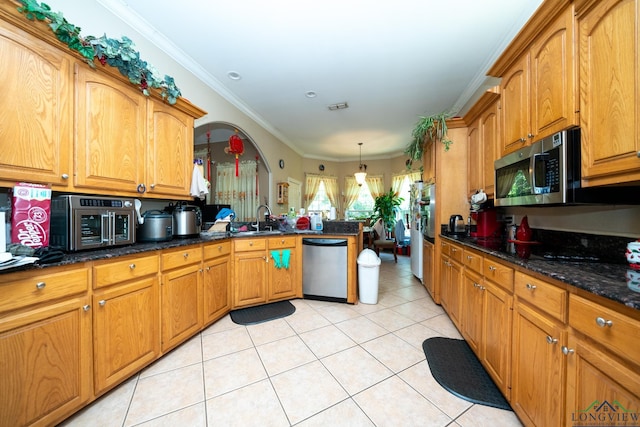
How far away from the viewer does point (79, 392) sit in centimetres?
124

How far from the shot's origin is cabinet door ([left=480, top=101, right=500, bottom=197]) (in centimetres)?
205

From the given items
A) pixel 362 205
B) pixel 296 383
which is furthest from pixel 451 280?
pixel 362 205

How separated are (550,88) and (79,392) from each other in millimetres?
3192

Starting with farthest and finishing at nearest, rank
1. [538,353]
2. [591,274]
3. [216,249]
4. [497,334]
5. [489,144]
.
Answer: [216,249] → [489,144] → [497,334] → [538,353] → [591,274]

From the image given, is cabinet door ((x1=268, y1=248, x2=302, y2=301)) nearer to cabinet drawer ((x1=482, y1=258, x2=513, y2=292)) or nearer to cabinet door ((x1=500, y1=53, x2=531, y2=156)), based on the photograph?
cabinet drawer ((x1=482, y1=258, x2=513, y2=292))

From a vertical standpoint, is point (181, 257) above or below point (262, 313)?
above

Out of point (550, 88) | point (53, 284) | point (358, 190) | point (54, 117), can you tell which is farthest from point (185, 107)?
point (358, 190)

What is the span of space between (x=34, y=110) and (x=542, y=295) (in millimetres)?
2764

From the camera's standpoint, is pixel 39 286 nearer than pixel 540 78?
Yes

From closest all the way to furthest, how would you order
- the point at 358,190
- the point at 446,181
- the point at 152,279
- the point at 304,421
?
the point at 304,421
the point at 152,279
the point at 446,181
the point at 358,190

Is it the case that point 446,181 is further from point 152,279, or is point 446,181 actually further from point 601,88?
point 152,279

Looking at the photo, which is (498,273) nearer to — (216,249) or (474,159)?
(474,159)

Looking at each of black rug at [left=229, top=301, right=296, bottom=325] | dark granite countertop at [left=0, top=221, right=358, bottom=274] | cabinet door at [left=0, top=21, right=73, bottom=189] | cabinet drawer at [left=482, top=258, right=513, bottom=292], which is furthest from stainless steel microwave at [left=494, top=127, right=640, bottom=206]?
cabinet door at [left=0, top=21, right=73, bottom=189]

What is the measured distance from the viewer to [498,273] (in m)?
1.40
